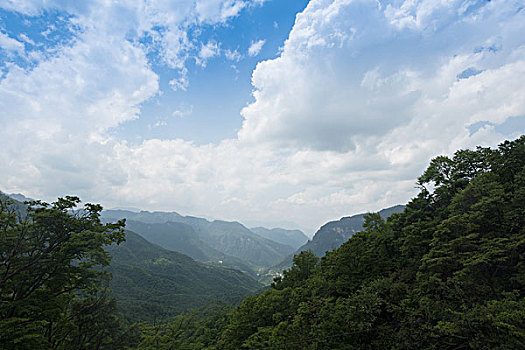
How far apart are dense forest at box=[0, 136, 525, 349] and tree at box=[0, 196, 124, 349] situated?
0.24 feet

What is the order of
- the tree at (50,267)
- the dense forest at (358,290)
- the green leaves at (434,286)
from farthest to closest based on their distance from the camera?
1. the green leaves at (434,286)
2. the dense forest at (358,290)
3. the tree at (50,267)

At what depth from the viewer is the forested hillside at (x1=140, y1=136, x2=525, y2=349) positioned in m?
18.2

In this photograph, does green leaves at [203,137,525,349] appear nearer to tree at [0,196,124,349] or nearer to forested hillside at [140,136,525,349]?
forested hillside at [140,136,525,349]

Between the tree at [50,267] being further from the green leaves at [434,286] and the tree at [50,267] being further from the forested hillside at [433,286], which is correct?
the green leaves at [434,286]

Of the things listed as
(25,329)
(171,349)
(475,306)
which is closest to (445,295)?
(475,306)

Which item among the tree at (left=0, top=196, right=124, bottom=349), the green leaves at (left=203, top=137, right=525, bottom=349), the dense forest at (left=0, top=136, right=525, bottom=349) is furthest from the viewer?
the green leaves at (left=203, top=137, right=525, bottom=349)

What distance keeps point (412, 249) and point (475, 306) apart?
1292 cm

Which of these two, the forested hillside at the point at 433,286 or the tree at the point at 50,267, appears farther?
the forested hillside at the point at 433,286

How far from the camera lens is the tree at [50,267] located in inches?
626

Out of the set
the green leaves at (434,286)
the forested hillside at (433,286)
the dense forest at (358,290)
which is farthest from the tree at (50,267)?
the green leaves at (434,286)

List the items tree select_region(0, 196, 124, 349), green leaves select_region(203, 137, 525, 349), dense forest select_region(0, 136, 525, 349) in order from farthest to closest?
green leaves select_region(203, 137, 525, 349) < dense forest select_region(0, 136, 525, 349) < tree select_region(0, 196, 124, 349)

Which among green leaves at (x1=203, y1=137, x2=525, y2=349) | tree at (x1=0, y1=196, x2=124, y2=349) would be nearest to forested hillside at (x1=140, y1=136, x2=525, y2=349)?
green leaves at (x1=203, y1=137, x2=525, y2=349)

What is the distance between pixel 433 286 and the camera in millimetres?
22828

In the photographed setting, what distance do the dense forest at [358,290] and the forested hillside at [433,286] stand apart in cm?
12
